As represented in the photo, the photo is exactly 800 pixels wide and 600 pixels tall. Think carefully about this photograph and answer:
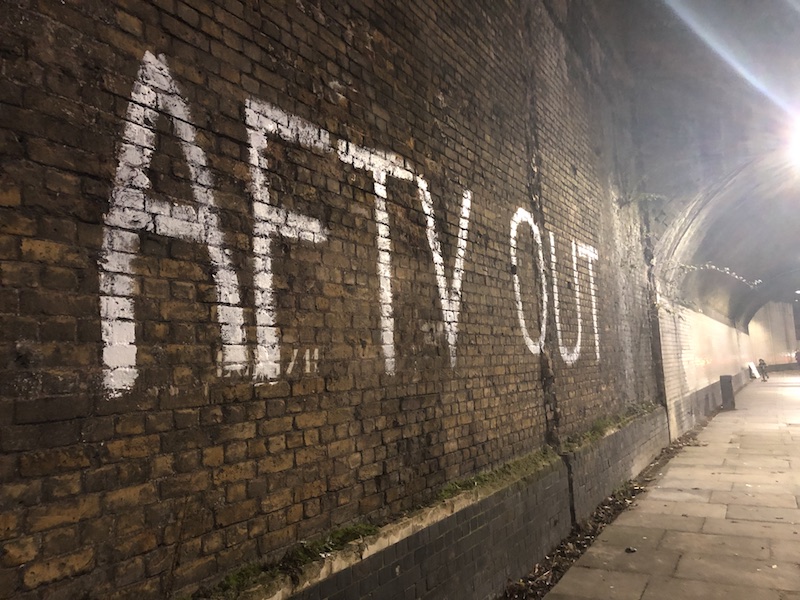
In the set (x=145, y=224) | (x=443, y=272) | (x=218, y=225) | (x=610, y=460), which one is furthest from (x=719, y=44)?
(x=145, y=224)

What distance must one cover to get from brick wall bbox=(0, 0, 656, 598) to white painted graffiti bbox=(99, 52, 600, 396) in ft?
0.03

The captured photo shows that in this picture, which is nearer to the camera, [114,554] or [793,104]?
[114,554]

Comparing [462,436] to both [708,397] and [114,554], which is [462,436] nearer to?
[114,554]

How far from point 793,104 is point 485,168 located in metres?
7.65

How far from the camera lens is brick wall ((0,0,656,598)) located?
1.96 metres

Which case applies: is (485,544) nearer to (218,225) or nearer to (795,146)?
(218,225)

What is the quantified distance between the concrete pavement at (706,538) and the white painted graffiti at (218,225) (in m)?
2.73

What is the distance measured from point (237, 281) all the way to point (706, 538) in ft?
16.7

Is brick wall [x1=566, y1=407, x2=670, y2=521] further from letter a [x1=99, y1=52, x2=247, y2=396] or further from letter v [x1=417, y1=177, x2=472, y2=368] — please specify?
letter a [x1=99, y1=52, x2=247, y2=396]

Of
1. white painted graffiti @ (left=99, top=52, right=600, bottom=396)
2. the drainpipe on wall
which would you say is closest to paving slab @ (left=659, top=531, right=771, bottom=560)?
white painted graffiti @ (left=99, top=52, right=600, bottom=396)

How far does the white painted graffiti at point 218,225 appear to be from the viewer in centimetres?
217

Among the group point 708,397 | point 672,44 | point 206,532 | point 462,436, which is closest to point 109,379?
point 206,532

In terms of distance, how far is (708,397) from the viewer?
50.5ft

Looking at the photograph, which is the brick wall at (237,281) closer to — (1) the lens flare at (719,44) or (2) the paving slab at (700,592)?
(2) the paving slab at (700,592)
